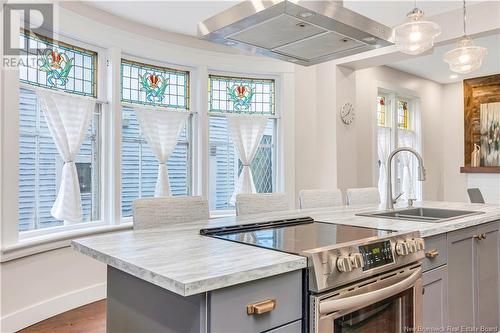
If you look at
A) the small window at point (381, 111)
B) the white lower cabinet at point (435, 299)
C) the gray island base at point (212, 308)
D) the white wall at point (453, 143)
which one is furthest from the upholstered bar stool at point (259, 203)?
the white wall at point (453, 143)

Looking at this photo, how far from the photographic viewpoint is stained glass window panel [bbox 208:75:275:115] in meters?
4.45

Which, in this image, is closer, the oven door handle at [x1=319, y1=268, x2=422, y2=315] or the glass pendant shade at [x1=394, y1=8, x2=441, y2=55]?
the oven door handle at [x1=319, y1=268, x2=422, y2=315]

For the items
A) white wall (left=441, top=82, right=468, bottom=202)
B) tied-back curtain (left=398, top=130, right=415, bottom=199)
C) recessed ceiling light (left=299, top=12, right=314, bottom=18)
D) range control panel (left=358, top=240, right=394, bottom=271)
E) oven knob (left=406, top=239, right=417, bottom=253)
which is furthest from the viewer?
white wall (left=441, top=82, right=468, bottom=202)

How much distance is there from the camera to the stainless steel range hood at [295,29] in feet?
5.14

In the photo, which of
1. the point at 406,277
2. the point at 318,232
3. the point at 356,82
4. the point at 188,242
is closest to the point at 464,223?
the point at 406,277

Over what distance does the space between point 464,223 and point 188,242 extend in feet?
5.19

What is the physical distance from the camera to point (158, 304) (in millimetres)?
1271

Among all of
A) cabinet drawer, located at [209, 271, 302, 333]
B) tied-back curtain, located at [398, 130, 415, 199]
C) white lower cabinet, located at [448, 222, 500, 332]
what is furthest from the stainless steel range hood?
tied-back curtain, located at [398, 130, 415, 199]

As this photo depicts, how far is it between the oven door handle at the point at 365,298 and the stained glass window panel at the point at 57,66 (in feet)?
9.30

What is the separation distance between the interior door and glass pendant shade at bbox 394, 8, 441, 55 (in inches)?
48.6

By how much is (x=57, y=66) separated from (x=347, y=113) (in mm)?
3271

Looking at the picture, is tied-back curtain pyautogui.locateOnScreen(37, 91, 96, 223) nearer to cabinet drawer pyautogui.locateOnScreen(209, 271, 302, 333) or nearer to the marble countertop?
the marble countertop

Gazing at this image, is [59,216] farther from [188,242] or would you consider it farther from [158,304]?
[158,304]

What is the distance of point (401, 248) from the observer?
164 centimetres
